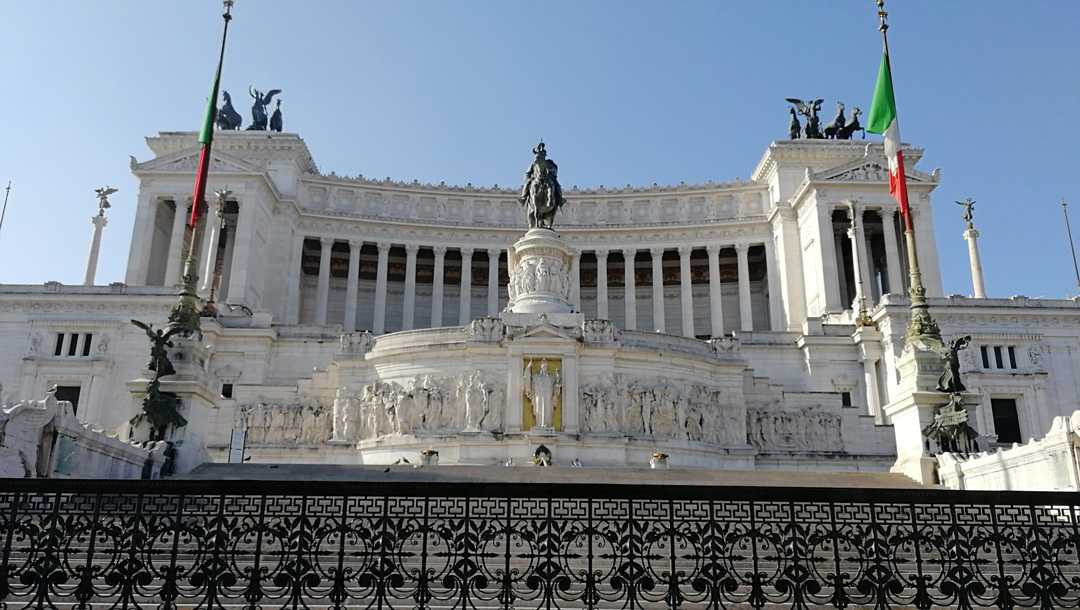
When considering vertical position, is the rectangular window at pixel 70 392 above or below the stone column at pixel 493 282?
below

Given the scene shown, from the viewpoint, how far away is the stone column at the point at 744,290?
63281 mm

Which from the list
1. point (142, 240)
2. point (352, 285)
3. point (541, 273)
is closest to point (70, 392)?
point (142, 240)

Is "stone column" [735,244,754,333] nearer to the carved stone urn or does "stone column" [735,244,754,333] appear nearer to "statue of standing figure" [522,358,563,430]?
the carved stone urn

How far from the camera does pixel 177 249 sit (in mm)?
58406

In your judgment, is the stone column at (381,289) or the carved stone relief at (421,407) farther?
the stone column at (381,289)

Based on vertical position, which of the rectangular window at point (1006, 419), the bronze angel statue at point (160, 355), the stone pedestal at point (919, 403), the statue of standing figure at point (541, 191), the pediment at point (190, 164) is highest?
the pediment at point (190, 164)

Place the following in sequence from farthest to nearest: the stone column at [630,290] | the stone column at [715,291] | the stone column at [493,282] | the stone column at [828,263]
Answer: the stone column at [493,282] < the stone column at [630,290] < the stone column at [715,291] < the stone column at [828,263]

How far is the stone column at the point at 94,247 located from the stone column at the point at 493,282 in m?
26.8

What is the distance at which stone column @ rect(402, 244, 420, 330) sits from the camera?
63.6 m

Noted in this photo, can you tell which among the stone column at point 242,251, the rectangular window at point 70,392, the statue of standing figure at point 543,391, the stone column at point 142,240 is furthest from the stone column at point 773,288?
the rectangular window at point 70,392

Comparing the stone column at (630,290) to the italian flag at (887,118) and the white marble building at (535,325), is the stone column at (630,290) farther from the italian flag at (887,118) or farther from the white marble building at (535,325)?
the italian flag at (887,118)

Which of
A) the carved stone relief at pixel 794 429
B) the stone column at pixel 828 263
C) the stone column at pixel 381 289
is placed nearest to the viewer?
the carved stone relief at pixel 794 429

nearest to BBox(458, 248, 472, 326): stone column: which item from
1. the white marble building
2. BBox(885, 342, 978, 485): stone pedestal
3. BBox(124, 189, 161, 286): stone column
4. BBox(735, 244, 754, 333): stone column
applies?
the white marble building

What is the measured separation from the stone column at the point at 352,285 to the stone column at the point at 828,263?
33.0 m
